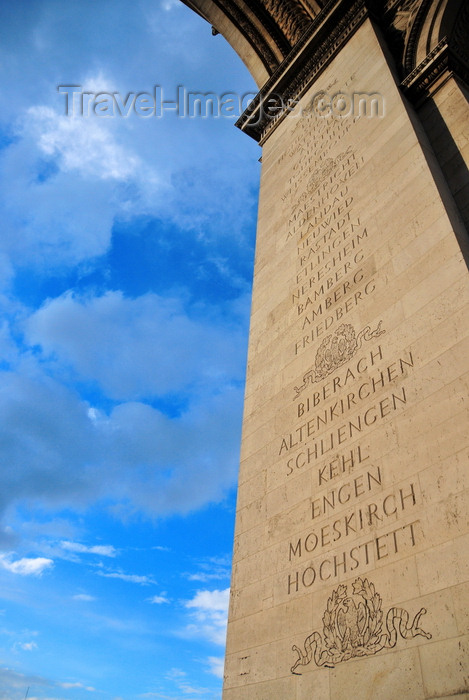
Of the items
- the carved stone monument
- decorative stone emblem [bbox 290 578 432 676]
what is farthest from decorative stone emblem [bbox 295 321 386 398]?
decorative stone emblem [bbox 290 578 432 676]

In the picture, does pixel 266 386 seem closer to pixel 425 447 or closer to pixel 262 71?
pixel 425 447

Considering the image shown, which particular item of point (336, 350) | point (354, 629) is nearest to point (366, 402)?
point (336, 350)

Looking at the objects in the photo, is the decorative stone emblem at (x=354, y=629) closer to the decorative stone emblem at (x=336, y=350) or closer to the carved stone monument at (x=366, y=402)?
the carved stone monument at (x=366, y=402)

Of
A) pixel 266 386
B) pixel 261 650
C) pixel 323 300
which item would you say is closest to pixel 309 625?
pixel 261 650

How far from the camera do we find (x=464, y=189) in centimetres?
796

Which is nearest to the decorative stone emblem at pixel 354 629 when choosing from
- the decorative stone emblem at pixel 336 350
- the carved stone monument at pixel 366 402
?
the carved stone monument at pixel 366 402

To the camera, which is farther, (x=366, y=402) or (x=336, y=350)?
(x=336, y=350)

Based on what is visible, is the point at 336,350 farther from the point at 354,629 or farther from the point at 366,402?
the point at 354,629

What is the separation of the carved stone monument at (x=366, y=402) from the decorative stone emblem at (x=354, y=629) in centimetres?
2

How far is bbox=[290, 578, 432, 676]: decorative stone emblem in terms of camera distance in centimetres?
465

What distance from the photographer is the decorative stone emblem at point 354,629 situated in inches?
183

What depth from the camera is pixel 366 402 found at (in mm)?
6445

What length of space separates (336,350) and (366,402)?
1.26 meters

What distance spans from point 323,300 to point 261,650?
16.9 feet
